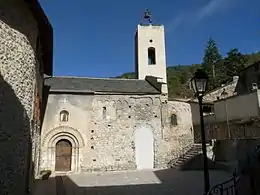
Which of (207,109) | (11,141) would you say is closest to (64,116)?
(11,141)

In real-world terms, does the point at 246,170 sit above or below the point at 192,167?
above

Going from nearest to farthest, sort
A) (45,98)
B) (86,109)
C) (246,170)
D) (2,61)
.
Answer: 1. (246,170)
2. (2,61)
3. (45,98)
4. (86,109)

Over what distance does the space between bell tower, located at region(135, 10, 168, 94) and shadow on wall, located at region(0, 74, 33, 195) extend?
17.9 meters

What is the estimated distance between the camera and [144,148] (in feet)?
66.2

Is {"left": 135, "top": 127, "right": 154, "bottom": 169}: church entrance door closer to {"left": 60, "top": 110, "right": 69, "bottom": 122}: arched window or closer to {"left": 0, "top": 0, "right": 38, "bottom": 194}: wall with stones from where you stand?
{"left": 60, "top": 110, "right": 69, "bottom": 122}: arched window

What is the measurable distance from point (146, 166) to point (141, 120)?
3778mm

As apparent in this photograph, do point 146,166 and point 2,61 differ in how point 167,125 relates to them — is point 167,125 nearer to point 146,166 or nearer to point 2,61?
point 146,166

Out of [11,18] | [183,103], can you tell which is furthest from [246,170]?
[183,103]

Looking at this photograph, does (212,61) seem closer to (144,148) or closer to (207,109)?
(207,109)

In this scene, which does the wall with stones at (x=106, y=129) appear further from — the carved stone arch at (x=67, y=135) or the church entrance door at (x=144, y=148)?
the church entrance door at (x=144, y=148)

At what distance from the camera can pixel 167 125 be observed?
843 inches

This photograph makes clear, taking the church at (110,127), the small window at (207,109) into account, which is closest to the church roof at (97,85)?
the church at (110,127)

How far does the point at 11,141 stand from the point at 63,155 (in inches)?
483

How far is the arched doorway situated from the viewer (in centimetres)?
1869
